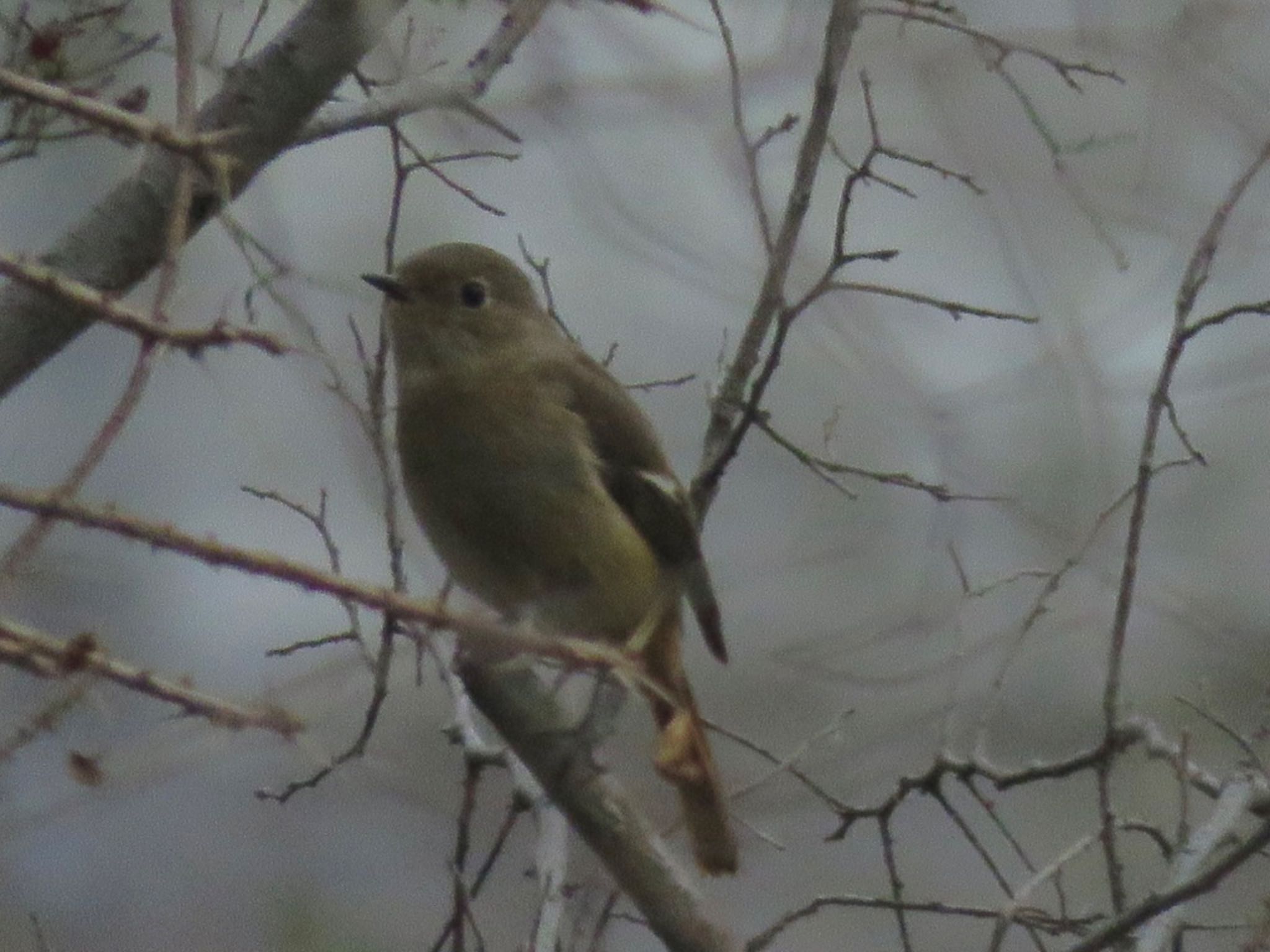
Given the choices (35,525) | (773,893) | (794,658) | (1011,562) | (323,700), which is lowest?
(35,525)

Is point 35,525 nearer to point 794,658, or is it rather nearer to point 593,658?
point 593,658

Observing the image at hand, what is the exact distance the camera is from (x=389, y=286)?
451 cm

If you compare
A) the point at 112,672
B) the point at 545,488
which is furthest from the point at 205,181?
the point at 545,488

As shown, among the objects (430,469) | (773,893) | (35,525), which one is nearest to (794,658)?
(430,469)

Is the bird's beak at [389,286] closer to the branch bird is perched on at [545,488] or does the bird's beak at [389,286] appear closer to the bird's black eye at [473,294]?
the branch bird is perched on at [545,488]

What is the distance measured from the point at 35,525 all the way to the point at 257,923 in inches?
300

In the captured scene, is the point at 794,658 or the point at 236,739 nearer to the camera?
the point at 236,739

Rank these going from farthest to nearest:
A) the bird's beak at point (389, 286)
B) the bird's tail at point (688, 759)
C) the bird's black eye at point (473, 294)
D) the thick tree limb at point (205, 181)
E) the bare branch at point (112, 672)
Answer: the bird's black eye at point (473, 294) → the bird's beak at point (389, 286) → the bird's tail at point (688, 759) → the thick tree limb at point (205, 181) → the bare branch at point (112, 672)

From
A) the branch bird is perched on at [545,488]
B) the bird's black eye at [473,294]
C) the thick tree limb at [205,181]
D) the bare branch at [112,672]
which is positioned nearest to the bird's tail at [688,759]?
the branch bird is perched on at [545,488]

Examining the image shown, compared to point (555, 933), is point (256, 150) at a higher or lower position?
higher

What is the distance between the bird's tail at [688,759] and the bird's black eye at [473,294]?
84 centimetres

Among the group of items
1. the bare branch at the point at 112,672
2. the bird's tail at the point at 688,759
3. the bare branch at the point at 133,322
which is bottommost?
the bare branch at the point at 112,672

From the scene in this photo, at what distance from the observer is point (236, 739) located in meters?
1.92

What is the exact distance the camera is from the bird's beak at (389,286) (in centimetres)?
448
